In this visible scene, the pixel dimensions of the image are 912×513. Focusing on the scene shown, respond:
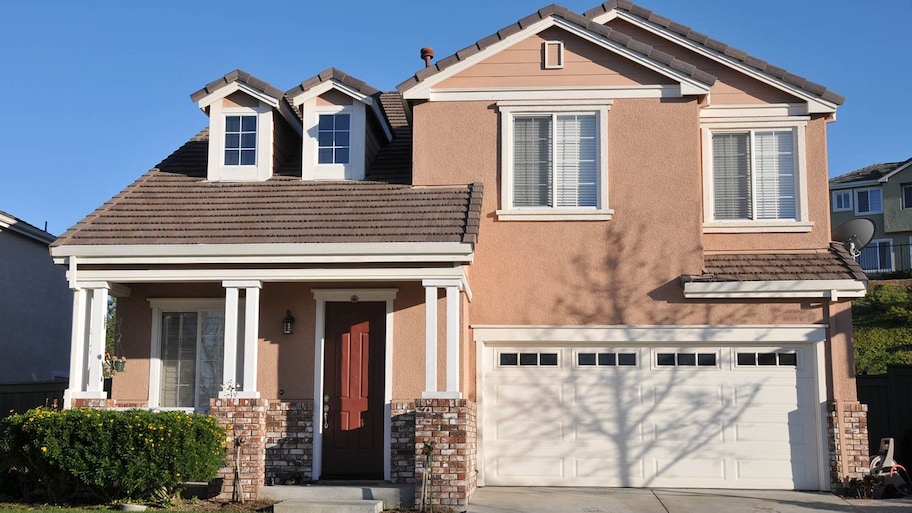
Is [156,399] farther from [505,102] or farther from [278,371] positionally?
[505,102]

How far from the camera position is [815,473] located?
520 inches

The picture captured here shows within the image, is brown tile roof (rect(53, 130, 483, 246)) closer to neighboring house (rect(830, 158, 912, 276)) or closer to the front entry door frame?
the front entry door frame

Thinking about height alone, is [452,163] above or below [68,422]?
above

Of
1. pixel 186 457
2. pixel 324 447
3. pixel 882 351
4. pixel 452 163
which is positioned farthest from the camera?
pixel 882 351

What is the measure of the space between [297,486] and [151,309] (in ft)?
11.8

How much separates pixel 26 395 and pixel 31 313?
111 inches

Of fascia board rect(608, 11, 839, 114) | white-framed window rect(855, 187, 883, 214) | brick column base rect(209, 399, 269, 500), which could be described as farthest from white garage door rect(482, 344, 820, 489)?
white-framed window rect(855, 187, 883, 214)

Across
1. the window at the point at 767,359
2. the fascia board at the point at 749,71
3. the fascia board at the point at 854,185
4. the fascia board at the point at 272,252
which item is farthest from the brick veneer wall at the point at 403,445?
the fascia board at the point at 854,185

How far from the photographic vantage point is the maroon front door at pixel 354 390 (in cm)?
1291

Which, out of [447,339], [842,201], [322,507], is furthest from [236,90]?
[842,201]

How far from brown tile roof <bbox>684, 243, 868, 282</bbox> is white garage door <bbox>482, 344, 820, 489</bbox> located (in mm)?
1065

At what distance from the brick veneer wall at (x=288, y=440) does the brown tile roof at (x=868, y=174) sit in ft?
121

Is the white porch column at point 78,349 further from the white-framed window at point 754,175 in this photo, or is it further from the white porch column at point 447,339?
the white-framed window at point 754,175

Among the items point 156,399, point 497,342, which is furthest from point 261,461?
point 497,342
